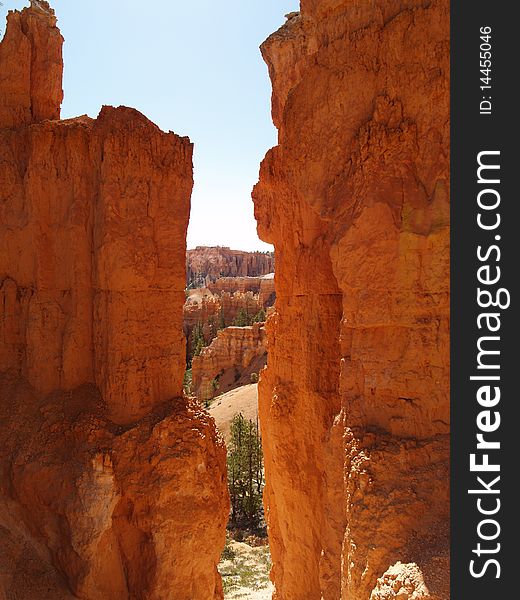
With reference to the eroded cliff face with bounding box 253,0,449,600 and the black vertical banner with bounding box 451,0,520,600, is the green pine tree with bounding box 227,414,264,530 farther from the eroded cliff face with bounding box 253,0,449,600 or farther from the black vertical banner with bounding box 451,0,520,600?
the black vertical banner with bounding box 451,0,520,600

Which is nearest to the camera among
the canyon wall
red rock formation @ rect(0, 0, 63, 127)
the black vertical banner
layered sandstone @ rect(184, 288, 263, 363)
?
the black vertical banner

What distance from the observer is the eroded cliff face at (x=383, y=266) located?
20.4 feet

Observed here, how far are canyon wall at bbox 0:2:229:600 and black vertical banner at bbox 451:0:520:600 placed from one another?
17.2 feet

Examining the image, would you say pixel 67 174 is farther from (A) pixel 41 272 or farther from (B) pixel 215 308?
(B) pixel 215 308

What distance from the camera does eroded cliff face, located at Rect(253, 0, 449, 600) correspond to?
621 centimetres

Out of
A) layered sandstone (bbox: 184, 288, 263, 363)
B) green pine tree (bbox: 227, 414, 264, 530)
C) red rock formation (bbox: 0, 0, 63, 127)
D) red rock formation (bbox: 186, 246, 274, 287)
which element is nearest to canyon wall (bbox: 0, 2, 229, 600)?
red rock formation (bbox: 0, 0, 63, 127)

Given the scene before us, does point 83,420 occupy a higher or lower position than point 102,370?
lower

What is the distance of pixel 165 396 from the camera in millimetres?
9758

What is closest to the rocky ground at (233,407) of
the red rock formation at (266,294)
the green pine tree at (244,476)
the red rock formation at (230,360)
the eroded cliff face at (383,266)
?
the red rock formation at (230,360)

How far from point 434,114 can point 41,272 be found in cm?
760

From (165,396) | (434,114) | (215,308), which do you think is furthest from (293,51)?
(215,308)

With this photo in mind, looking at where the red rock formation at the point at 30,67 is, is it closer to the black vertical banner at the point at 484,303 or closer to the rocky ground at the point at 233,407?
the black vertical banner at the point at 484,303

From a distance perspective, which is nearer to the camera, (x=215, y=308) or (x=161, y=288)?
(x=161, y=288)

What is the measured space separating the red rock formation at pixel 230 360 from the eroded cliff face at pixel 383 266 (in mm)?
38424
